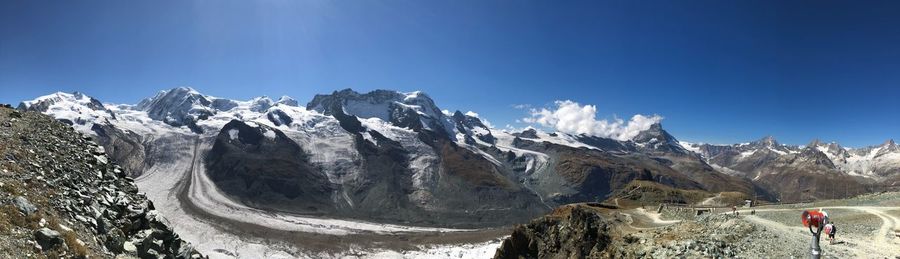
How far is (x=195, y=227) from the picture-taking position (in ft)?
533

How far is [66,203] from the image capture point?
19.1 m

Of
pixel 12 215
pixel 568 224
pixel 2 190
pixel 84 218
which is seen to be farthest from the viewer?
pixel 568 224

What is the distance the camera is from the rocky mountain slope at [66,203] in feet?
50.4

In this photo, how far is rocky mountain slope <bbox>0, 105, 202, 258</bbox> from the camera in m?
15.4

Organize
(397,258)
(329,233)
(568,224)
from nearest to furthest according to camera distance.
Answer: (568,224) → (397,258) → (329,233)

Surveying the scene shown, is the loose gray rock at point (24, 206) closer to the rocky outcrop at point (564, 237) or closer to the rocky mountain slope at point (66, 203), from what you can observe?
the rocky mountain slope at point (66, 203)

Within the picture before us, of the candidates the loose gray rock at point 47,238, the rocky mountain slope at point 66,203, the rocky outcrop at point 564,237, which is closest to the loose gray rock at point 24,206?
the rocky mountain slope at point 66,203

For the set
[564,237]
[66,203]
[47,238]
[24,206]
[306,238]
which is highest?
[24,206]

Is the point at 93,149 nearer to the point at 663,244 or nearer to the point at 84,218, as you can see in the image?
the point at 84,218

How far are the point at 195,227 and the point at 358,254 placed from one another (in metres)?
62.7

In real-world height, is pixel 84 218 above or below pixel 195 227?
above

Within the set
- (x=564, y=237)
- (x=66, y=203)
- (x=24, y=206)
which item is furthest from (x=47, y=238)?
(x=564, y=237)

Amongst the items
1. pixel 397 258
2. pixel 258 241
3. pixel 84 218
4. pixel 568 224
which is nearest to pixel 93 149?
pixel 84 218

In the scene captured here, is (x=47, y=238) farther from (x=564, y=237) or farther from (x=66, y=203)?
(x=564, y=237)
